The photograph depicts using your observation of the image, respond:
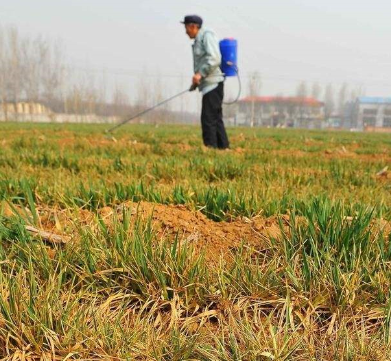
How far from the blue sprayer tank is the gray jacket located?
12.2 inches

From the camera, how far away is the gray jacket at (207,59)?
19.0 ft

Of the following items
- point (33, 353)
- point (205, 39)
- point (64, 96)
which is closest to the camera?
point (33, 353)

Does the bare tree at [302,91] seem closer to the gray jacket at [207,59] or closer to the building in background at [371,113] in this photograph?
the building in background at [371,113]

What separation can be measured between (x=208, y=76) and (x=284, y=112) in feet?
349

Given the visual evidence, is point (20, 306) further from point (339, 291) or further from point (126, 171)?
point (126, 171)

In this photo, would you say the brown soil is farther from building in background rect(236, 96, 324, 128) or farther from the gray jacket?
building in background rect(236, 96, 324, 128)

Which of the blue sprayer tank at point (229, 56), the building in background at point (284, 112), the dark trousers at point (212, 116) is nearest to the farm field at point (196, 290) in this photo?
the dark trousers at point (212, 116)

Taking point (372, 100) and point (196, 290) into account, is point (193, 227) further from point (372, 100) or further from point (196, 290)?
point (372, 100)

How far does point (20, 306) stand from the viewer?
107cm

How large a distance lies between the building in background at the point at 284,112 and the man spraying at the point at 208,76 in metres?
98.8

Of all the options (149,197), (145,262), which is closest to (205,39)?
(149,197)

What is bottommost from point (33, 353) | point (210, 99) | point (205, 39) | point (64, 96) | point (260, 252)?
point (33, 353)

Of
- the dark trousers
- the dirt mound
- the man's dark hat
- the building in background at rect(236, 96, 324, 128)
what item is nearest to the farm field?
the dirt mound

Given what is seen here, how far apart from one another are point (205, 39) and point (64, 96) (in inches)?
2534
